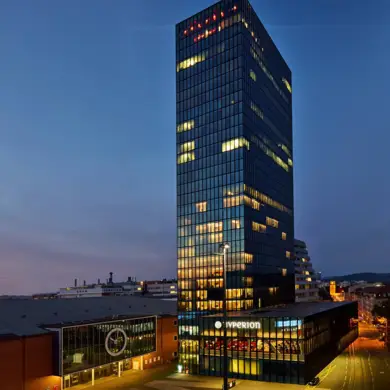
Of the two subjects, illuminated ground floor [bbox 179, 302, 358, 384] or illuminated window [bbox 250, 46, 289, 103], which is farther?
illuminated window [bbox 250, 46, 289, 103]

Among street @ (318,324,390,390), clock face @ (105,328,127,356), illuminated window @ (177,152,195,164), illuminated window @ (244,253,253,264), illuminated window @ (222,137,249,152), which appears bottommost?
street @ (318,324,390,390)

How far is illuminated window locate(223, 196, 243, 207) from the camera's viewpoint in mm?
112875

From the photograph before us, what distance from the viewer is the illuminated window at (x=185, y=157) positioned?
123 metres

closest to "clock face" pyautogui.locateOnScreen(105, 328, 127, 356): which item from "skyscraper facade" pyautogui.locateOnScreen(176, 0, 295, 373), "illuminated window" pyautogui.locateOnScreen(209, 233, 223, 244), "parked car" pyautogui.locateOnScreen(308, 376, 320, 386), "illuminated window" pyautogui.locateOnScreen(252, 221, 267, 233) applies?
"skyscraper facade" pyautogui.locateOnScreen(176, 0, 295, 373)

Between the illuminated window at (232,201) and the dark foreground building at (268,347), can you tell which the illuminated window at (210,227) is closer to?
the illuminated window at (232,201)

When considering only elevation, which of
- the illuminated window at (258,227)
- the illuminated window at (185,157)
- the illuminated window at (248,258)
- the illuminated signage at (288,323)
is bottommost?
the illuminated signage at (288,323)

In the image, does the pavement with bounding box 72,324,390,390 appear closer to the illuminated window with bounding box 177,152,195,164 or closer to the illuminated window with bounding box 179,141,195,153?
the illuminated window with bounding box 177,152,195,164

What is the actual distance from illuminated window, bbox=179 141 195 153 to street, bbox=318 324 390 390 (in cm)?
6412

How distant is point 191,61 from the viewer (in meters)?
126

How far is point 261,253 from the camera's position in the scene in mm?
121188

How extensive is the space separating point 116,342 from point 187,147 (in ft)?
191

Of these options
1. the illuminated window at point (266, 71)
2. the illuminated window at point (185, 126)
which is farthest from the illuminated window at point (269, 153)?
the illuminated window at point (266, 71)

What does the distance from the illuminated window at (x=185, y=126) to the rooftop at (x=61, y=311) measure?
Answer: 157ft

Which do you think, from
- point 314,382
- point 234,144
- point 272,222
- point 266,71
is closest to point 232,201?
point 234,144
